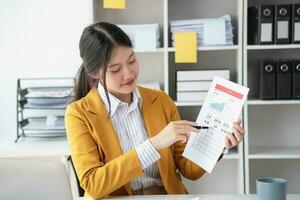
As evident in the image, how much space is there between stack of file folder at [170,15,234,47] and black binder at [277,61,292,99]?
321 mm

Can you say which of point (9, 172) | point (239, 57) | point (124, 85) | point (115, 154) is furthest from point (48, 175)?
point (239, 57)

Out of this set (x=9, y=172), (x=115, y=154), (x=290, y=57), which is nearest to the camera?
(x=9, y=172)

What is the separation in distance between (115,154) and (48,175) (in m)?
0.52

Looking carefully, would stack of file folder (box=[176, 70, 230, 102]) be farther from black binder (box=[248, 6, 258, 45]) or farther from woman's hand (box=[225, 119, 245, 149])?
woman's hand (box=[225, 119, 245, 149])

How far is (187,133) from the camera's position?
1.47m

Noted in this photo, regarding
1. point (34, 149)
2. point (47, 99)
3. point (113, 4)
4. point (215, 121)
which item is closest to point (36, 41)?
point (47, 99)

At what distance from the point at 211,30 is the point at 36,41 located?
1.17m

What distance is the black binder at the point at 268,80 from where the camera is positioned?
8.03 feet

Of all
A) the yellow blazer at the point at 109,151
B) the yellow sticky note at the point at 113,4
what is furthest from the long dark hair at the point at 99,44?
the yellow sticky note at the point at 113,4

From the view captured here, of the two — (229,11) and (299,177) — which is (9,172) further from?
(299,177)

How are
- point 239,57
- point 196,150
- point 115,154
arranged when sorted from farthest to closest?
point 239,57
point 115,154
point 196,150

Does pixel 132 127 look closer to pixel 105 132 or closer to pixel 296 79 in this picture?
pixel 105 132

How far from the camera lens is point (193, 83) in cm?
251

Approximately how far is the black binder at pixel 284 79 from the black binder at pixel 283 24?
13cm
